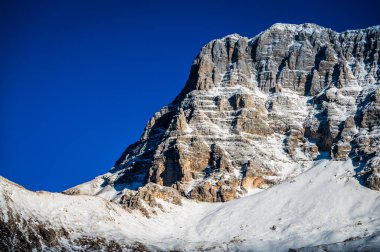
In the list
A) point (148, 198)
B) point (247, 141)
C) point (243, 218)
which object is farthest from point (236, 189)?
point (148, 198)

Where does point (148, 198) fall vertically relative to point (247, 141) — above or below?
below

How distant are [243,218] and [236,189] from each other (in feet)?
95.7

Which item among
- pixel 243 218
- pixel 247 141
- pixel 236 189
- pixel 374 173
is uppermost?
pixel 247 141

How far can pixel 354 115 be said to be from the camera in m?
183

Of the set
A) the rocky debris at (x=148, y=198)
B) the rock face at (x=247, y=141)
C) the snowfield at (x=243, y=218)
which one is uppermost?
the rock face at (x=247, y=141)

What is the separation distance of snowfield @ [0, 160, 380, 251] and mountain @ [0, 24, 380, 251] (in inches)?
10.9

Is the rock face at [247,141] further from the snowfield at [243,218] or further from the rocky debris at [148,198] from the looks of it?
the snowfield at [243,218]

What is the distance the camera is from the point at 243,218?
13000cm

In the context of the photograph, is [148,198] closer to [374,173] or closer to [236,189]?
[236,189]

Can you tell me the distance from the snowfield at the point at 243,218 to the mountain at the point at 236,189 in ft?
0.91

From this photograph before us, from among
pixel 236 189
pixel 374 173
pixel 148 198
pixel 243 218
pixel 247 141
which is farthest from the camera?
pixel 247 141

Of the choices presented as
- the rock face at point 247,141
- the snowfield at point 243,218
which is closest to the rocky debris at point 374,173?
the snowfield at point 243,218

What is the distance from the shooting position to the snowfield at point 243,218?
9906 centimetres

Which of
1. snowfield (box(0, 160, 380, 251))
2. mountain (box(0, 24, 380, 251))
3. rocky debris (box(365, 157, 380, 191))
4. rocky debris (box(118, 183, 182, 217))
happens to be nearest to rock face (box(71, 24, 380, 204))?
mountain (box(0, 24, 380, 251))
